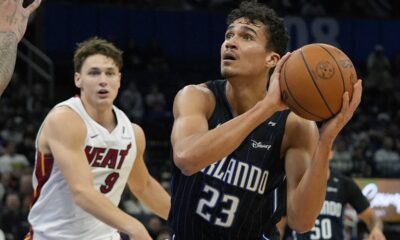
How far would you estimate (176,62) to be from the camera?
779 inches

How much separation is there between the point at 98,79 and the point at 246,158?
1.58m

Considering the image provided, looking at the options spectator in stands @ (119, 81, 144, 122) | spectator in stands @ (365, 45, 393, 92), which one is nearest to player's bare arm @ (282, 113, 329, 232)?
spectator in stands @ (119, 81, 144, 122)

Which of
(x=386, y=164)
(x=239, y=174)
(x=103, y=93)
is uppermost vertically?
(x=103, y=93)

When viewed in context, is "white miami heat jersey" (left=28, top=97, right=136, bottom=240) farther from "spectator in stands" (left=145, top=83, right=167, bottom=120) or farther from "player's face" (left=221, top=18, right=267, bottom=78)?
"spectator in stands" (left=145, top=83, right=167, bottom=120)

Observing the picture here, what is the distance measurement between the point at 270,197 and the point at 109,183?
4.54ft

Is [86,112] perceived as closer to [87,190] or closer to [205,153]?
[87,190]

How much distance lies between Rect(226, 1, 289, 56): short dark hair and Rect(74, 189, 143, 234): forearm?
128 centimetres

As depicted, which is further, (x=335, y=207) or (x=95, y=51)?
(x=335, y=207)

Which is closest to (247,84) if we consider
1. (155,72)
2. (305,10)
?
(155,72)

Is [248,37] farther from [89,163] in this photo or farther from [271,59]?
[89,163]

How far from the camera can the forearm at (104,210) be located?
4941mm

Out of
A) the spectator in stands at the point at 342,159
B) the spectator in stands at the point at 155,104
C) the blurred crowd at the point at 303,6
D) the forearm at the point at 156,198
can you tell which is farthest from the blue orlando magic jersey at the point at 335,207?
the blurred crowd at the point at 303,6

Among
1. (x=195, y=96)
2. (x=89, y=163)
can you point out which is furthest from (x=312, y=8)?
(x=195, y=96)

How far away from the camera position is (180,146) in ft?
13.8
